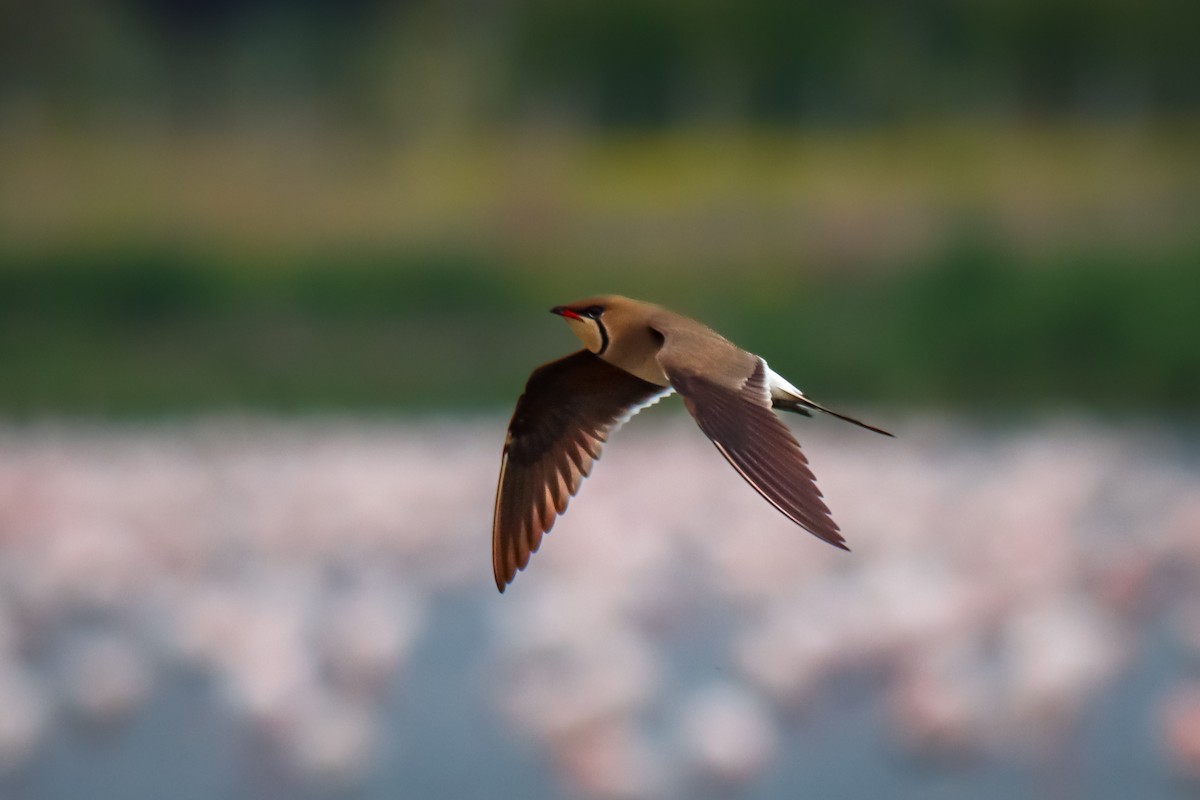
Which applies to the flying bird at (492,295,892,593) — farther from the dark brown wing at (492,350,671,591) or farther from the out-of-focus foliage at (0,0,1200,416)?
the out-of-focus foliage at (0,0,1200,416)

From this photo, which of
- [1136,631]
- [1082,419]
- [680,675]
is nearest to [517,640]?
[680,675]

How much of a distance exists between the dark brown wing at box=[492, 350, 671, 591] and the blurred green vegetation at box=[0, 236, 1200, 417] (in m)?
2.07

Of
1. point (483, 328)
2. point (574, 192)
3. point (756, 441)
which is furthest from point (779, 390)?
point (574, 192)

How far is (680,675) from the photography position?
6.23 ft

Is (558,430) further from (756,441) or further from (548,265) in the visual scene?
(548,265)

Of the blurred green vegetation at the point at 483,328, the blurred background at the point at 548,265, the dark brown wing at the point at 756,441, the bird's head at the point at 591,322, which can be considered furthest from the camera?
the blurred green vegetation at the point at 483,328

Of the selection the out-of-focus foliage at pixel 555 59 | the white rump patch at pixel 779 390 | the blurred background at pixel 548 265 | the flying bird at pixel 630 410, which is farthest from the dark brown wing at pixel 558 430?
the out-of-focus foliage at pixel 555 59

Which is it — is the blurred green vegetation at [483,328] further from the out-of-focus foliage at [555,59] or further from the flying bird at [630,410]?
the flying bird at [630,410]

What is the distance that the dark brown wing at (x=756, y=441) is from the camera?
24.1 inches

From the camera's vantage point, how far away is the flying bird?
0.63 m

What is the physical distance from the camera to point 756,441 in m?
0.64

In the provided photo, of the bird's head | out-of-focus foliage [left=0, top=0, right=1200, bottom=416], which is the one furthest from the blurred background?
the bird's head

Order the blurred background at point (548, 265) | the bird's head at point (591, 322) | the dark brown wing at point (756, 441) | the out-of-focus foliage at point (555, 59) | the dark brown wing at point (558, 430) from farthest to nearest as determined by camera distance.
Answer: the out-of-focus foliage at point (555, 59) < the blurred background at point (548, 265) < the dark brown wing at point (558, 430) < the bird's head at point (591, 322) < the dark brown wing at point (756, 441)

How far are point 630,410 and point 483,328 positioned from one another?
2239 mm
